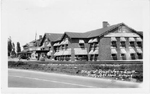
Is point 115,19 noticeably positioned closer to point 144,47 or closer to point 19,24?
point 144,47

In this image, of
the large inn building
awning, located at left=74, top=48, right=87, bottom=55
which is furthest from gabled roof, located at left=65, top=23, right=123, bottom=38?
awning, located at left=74, top=48, right=87, bottom=55

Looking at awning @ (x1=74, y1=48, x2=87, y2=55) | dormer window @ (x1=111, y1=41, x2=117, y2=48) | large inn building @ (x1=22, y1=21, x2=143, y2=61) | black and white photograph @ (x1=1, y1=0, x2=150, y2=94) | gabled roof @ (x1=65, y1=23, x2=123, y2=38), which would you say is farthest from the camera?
awning @ (x1=74, y1=48, x2=87, y2=55)

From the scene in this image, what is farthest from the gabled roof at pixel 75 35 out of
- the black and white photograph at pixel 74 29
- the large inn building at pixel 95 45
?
the black and white photograph at pixel 74 29

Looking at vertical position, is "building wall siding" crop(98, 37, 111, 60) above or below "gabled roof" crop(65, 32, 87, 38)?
below

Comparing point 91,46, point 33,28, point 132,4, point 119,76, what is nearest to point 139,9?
point 132,4

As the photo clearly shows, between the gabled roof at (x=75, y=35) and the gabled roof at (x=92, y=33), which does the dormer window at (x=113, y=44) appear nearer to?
the gabled roof at (x=92, y=33)

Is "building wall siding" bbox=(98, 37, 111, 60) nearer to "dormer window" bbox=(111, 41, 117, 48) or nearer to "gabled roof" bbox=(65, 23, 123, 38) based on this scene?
"dormer window" bbox=(111, 41, 117, 48)

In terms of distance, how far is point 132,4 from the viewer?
13125 mm

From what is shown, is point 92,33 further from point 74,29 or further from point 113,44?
point 74,29

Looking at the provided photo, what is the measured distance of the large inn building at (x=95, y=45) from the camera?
72.1 ft

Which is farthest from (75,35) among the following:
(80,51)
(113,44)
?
(113,44)

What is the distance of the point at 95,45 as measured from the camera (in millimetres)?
26984

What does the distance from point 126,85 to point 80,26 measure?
5.94 m

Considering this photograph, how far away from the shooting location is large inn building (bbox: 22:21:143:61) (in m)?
22.0
